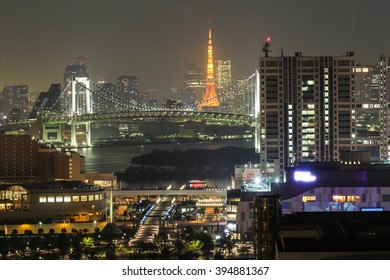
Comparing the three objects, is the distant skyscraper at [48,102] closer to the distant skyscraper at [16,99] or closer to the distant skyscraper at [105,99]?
the distant skyscraper at [16,99]

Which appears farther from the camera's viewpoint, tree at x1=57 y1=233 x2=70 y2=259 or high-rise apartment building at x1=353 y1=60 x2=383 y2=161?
high-rise apartment building at x1=353 y1=60 x2=383 y2=161

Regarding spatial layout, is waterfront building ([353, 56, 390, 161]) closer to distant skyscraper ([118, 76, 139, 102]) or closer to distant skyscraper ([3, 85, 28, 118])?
distant skyscraper ([118, 76, 139, 102])

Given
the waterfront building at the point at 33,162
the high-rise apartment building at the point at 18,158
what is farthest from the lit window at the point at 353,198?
the high-rise apartment building at the point at 18,158

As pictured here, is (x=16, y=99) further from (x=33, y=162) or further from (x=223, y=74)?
(x=223, y=74)

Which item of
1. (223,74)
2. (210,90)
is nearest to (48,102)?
(210,90)

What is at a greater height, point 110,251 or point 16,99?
point 16,99

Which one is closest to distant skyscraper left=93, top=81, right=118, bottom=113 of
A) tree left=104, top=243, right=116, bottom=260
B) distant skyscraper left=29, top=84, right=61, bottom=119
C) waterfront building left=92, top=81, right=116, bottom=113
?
waterfront building left=92, top=81, right=116, bottom=113
